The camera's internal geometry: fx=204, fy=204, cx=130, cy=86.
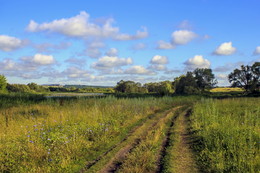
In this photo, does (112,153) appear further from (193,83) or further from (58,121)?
(193,83)

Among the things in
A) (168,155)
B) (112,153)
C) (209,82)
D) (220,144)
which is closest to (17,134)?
Answer: (112,153)

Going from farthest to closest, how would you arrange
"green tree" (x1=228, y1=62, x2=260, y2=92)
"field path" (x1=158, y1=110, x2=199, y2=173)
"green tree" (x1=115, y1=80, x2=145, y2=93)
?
"green tree" (x1=115, y1=80, x2=145, y2=93) < "green tree" (x1=228, y1=62, x2=260, y2=92) < "field path" (x1=158, y1=110, x2=199, y2=173)

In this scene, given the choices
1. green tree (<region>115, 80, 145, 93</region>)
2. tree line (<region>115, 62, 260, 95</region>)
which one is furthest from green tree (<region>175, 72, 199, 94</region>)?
green tree (<region>115, 80, 145, 93</region>)

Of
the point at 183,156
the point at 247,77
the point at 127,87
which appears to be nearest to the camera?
the point at 183,156

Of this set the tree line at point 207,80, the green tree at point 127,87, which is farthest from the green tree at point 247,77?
the green tree at point 127,87

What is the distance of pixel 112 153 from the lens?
6.94 metres

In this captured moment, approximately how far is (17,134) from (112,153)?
395 centimetres

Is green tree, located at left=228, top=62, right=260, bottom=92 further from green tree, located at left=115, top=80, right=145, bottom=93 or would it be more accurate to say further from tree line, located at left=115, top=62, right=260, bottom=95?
green tree, located at left=115, top=80, right=145, bottom=93

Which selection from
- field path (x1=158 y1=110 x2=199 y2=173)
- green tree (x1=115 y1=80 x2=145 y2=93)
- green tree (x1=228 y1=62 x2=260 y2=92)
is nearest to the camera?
field path (x1=158 y1=110 x2=199 y2=173)

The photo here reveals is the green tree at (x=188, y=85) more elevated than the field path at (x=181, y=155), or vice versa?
the green tree at (x=188, y=85)

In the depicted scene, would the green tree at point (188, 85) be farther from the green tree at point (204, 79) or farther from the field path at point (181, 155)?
the field path at point (181, 155)

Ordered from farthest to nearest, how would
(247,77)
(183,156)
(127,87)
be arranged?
(127,87), (247,77), (183,156)

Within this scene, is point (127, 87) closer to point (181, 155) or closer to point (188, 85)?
point (188, 85)

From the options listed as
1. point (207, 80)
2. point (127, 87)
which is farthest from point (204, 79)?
point (127, 87)
